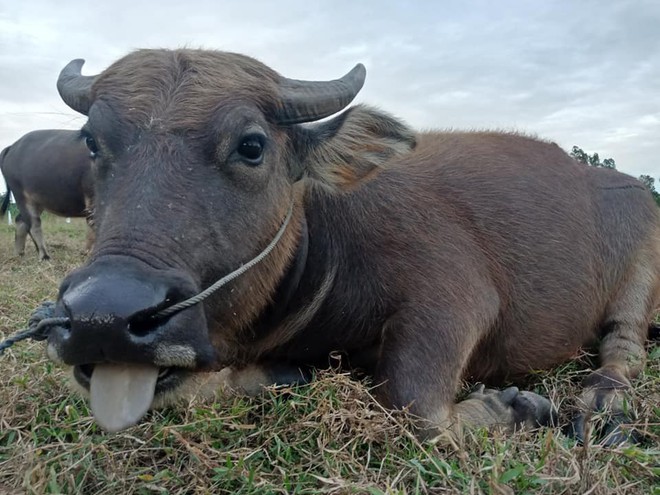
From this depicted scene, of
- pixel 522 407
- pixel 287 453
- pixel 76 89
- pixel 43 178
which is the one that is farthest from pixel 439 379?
pixel 43 178

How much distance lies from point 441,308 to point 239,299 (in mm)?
992

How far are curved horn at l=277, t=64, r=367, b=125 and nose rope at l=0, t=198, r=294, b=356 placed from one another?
1.24ft

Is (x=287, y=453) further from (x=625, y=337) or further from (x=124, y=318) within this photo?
(x=625, y=337)

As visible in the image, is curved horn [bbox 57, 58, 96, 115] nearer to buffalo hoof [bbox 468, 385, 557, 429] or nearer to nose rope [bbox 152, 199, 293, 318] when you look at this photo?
nose rope [bbox 152, 199, 293, 318]

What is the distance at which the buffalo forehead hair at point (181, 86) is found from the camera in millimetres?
2389

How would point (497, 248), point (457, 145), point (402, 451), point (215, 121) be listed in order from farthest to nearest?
point (457, 145)
point (497, 248)
point (215, 121)
point (402, 451)

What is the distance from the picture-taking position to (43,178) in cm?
1102

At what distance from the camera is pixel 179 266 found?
2.08 meters

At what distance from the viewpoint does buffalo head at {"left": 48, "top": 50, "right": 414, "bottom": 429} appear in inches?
74.4

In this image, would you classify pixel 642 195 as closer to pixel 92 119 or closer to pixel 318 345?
pixel 318 345

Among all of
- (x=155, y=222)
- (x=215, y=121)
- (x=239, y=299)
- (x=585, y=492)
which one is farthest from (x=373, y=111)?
(x=585, y=492)

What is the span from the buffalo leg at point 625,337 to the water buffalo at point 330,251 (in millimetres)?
13

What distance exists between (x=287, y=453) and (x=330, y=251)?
3.80 ft

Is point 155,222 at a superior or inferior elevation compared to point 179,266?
superior
